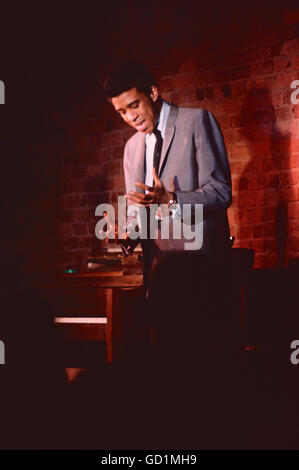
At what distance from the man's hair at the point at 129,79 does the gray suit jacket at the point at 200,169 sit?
155mm

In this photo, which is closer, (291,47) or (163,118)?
(163,118)

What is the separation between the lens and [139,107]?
1.92m

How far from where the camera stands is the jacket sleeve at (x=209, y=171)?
167cm

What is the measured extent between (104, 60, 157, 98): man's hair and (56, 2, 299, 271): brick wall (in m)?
1.53

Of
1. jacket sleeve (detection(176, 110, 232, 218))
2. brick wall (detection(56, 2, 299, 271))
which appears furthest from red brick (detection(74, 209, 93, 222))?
jacket sleeve (detection(176, 110, 232, 218))

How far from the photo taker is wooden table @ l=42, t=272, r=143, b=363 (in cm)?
255

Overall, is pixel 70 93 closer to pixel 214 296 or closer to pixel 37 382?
pixel 37 382

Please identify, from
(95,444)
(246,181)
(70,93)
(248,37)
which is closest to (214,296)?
(95,444)

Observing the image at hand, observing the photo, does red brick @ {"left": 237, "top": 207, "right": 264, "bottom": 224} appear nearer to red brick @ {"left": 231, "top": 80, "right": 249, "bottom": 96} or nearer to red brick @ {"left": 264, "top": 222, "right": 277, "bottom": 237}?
red brick @ {"left": 264, "top": 222, "right": 277, "bottom": 237}

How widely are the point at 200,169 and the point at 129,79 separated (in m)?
0.50

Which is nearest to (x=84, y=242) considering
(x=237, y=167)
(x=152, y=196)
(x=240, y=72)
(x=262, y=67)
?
(x=237, y=167)

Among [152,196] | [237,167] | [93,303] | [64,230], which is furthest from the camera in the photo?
[64,230]

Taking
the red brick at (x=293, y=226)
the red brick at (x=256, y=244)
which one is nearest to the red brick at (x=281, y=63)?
the red brick at (x=293, y=226)

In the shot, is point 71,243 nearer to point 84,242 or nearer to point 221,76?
point 84,242
